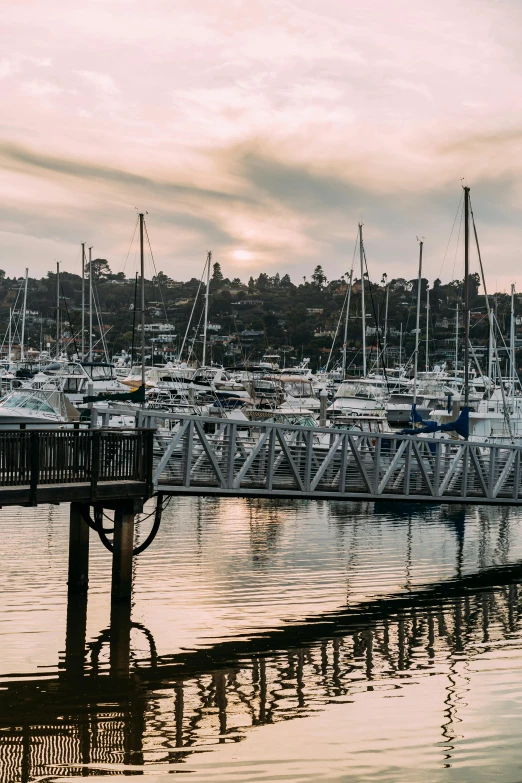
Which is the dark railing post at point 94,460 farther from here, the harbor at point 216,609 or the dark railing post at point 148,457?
the dark railing post at point 148,457

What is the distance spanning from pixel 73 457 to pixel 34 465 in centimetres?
127

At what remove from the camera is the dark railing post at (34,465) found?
19.3 m

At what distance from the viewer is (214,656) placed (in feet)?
62.3

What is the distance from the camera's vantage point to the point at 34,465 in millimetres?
19406

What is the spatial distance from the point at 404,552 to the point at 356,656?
11972mm

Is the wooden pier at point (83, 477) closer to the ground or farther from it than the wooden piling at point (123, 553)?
farther from it

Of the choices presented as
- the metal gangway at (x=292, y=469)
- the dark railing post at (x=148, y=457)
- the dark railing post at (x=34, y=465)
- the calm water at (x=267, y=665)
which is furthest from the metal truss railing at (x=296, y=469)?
the dark railing post at (x=34, y=465)

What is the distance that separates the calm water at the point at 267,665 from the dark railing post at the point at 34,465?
282cm

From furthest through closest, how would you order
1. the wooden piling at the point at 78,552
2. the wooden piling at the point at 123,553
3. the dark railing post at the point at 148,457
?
1. the wooden piling at the point at 78,552
2. the dark railing post at the point at 148,457
3. the wooden piling at the point at 123,553

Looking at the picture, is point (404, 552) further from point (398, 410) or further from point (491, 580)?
point (398, 410)

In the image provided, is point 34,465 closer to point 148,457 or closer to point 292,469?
point 148,457

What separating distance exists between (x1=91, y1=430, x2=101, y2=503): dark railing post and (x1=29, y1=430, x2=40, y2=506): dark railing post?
1288 millimetres

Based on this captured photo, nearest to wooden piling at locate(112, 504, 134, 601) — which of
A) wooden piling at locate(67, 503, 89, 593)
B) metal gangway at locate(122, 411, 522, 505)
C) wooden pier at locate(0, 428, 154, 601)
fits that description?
wooden pier at locate(0, 428, 154, 601)

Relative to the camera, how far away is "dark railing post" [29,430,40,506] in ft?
63.2
